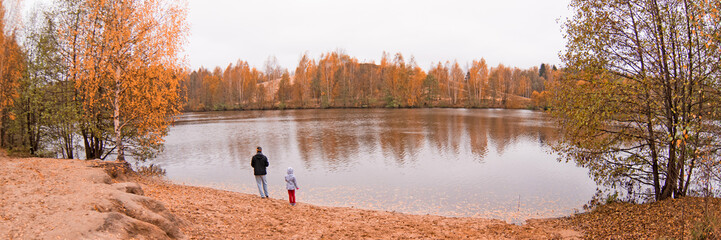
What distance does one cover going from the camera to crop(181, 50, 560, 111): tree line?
96.2 metres

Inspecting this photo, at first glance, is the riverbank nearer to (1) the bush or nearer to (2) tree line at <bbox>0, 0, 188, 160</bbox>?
(2) tree line at <bbox>0, 0, 188, 160</bbox>

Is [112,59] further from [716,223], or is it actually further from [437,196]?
[716,223]

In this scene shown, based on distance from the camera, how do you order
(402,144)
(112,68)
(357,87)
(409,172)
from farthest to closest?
(357,87), (402,144), (409,172), (112,68)

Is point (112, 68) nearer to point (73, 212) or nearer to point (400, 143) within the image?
point (73, 212)

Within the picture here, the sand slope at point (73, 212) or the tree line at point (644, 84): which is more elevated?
the tree line at point (644, 84)

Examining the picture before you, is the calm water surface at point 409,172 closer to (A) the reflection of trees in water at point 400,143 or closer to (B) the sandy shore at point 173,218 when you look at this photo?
(A) the reflection of trees in water at point 400,143

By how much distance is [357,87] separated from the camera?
104500mm

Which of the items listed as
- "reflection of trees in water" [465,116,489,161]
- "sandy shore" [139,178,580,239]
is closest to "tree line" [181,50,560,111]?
"reflection of trees in water" [465,116,489,161]

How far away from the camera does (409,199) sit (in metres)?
14.9

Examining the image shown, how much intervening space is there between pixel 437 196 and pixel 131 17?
16.3 m

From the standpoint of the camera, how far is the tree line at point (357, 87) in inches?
3787

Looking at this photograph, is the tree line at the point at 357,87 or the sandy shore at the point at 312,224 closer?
the sandy shore at the point at 312,224

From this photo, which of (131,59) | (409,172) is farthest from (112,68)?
(409,172)

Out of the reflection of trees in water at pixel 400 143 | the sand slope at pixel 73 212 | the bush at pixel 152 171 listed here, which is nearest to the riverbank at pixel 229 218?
the sand slope at pixel 73 212
